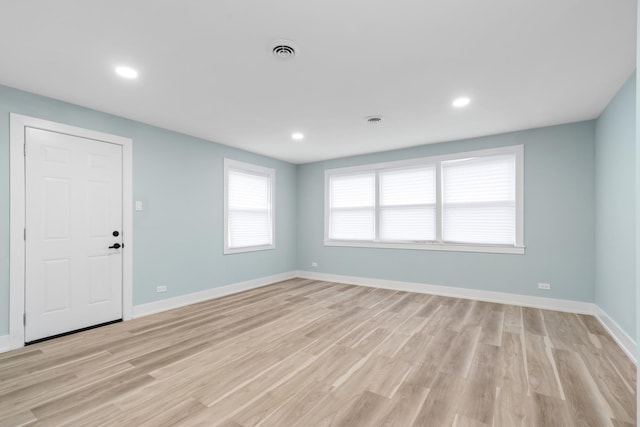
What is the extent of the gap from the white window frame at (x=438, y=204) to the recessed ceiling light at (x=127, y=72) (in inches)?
159

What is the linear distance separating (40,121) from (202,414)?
340 centimetres

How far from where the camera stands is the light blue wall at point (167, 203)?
2.94 m

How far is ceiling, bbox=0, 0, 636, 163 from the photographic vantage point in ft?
6.21

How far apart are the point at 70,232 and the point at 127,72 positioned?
196 cm

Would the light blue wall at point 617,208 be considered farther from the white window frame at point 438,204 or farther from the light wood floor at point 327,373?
the white window frame at point 438,204

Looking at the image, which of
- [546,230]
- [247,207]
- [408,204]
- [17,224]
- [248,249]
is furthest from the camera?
[247,207]

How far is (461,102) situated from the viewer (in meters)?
3.32

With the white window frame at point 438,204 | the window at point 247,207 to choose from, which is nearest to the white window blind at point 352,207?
the white window frame at point 438,204

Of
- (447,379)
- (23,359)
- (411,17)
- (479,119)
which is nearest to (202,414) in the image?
(447,379)

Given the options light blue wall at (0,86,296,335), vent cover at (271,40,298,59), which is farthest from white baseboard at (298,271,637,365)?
vent cover at (271,40,298,59)

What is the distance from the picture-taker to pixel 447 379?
2291mm

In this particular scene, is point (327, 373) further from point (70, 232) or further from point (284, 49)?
point (70, 232)

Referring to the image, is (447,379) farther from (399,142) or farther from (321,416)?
(399,142)

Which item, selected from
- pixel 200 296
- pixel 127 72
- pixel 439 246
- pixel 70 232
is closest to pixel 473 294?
pixel 439 246
